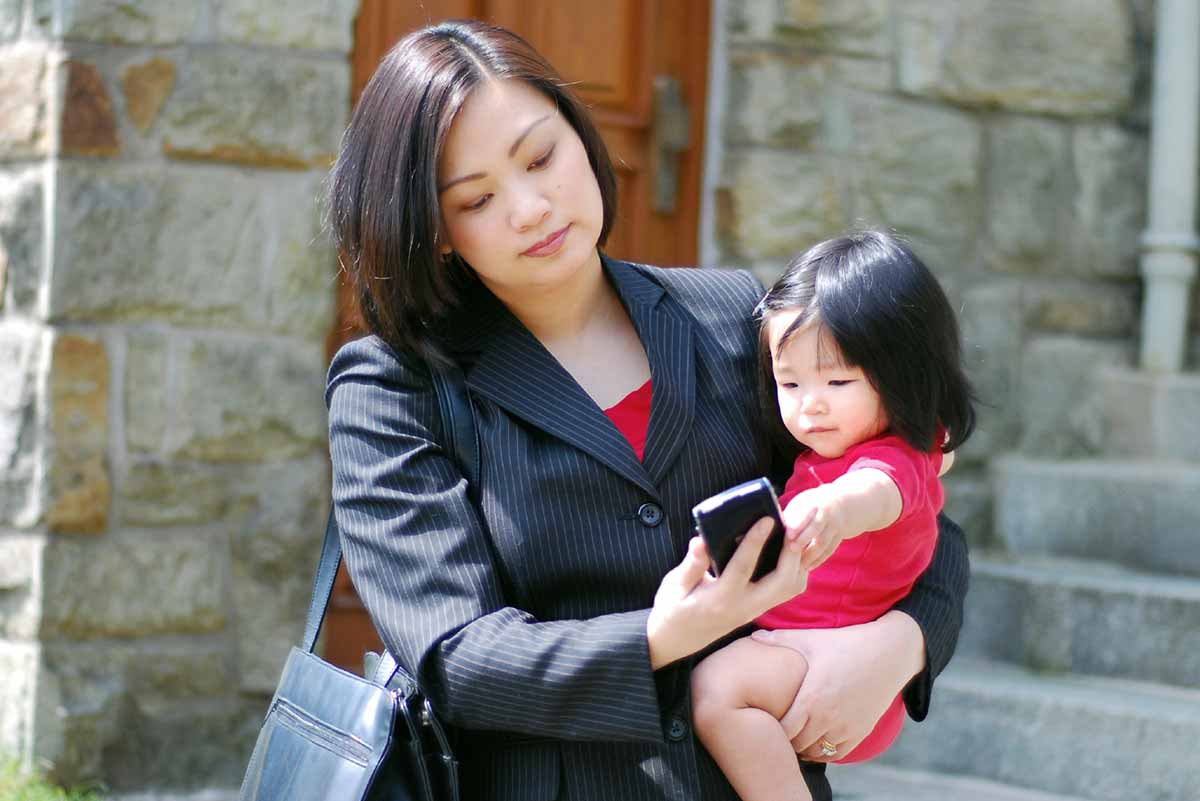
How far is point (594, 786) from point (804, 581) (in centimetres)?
37

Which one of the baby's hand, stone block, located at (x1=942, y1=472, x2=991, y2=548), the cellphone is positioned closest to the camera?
the cellphone

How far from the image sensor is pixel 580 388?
1.82 meters

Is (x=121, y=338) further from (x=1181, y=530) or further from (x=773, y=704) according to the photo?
(x=1181, y=530)

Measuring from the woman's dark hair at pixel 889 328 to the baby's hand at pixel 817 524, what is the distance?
223mm

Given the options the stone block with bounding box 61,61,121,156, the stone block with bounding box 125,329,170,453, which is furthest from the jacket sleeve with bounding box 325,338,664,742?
the stone block with bounding box 61,61,121,156

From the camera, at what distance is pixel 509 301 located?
1934 millimetres

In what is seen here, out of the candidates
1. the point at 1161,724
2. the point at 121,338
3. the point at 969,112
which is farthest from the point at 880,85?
the point at 121,338

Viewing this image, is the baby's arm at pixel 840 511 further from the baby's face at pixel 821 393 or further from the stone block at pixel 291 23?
the stone block at pixel 291 23

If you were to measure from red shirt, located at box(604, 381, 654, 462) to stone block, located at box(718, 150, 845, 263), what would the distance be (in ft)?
7.57

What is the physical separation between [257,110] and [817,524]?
7.61ft

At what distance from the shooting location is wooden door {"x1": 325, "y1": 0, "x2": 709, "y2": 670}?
405 centimetres

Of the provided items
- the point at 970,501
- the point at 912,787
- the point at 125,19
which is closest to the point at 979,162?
the point at 970,501

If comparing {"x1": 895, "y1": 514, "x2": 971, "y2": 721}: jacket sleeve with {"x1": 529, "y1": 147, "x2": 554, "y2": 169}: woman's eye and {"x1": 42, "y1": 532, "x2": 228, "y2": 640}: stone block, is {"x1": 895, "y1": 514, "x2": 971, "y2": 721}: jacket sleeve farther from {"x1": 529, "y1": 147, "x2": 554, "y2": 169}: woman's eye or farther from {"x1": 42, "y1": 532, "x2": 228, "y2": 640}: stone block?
{"x1": 42, "y1": 532, "x2": 228, "y2": 640}: stone block

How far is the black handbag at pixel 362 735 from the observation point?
1.65m
